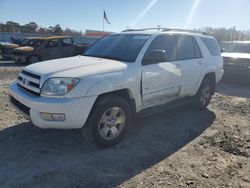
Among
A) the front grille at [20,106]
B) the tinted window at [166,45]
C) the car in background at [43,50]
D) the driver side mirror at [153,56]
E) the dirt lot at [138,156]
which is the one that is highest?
the tinted window at [166,45]

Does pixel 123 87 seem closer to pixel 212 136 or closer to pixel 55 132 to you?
pixel 55 132

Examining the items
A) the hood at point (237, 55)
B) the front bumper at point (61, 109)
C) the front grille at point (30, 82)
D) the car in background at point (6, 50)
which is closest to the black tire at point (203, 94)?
the front bumper at point (61, 109)

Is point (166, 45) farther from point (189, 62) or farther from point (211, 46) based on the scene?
point (211, 46)

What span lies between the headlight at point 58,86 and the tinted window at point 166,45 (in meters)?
1.66

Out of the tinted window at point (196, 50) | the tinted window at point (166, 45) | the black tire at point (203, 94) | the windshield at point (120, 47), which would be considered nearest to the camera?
the windshield at point (120, 47)

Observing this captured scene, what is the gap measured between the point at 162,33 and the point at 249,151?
259 centimetres

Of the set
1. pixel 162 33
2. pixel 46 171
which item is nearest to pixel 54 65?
pixel 46 171

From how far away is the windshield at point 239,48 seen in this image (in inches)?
430

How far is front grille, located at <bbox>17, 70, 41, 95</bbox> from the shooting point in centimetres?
393

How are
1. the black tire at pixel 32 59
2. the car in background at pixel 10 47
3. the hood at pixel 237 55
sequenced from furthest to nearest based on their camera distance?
the car in background at pixel 10 47
the black tire at pixel 32 59
the hood at pixel 237 55

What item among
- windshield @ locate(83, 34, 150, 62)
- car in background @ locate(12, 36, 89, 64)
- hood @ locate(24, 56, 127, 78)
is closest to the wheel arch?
hood @ locate(24, 56, 127, 78)

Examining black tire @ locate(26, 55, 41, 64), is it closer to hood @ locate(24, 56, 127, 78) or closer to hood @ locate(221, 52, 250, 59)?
hood @ locate(221, 52, 250, 59)

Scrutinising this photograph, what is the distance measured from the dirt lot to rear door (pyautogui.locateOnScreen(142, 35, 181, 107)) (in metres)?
0.67

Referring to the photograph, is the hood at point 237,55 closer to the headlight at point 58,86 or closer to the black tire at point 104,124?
the black tire at point 104,124
